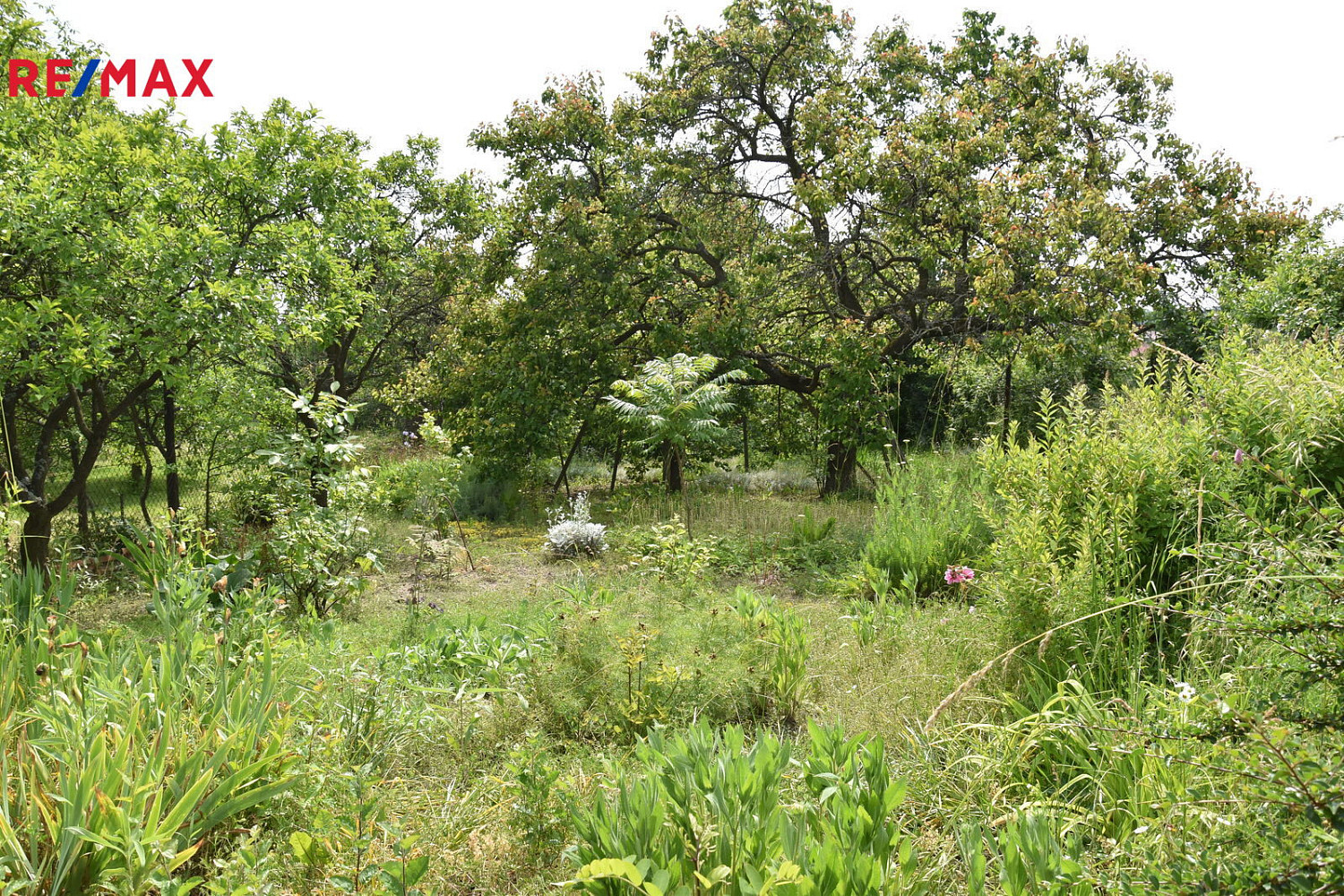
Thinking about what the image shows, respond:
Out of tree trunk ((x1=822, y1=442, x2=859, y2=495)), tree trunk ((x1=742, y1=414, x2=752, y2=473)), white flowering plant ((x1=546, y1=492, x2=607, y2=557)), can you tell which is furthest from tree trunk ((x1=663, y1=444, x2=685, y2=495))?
white flowering plant ((x1=546, y1=492, x2=607, y2=557))

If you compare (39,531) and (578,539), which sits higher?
(39,531)

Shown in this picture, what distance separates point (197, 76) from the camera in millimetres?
6438

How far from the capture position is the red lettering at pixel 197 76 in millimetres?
6340

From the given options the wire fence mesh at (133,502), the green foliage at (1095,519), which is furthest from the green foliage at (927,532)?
the wire fence mesh at (133,502)

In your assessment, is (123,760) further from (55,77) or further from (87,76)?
(87,76)

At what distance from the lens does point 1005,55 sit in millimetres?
11852

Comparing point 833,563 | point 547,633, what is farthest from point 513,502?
point 547,633

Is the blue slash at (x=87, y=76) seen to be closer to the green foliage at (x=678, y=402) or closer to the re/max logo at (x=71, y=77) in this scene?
the re/max logo at (x=71, y=77)

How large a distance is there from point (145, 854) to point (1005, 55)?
14.1 meters

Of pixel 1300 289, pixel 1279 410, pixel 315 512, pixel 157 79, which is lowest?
pixel 315 512

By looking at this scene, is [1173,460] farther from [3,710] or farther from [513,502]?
[513,502]

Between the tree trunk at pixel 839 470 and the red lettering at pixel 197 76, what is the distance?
882cm

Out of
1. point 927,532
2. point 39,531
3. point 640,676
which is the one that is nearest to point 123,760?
point 640,676

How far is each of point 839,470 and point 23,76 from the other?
10.3 meters
